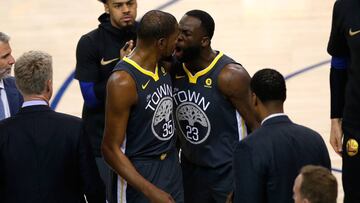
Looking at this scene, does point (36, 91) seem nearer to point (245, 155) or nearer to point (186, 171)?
point (245, 155)

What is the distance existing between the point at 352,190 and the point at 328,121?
7.53 feet

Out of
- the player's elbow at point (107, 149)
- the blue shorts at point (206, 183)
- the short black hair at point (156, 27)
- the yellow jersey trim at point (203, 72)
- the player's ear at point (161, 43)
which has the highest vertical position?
the short black hair at point (156, 27)

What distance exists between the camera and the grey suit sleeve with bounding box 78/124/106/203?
11.0ft

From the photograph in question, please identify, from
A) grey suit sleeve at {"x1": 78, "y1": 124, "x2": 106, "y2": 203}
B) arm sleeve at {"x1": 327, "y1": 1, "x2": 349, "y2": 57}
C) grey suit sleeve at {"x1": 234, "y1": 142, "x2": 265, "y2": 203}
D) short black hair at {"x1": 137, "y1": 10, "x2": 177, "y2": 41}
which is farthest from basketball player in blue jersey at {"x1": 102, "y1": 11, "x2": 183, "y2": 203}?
arm sleeve at {"x1": 327, "y1": 1, "x2": 349, "y2": 57}

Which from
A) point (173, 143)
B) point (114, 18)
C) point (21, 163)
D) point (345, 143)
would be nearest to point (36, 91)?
point (21, 163)

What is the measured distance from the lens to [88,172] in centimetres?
335

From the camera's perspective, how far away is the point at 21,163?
10.8 feet

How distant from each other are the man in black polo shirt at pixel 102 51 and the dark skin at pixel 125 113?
489 millimetres

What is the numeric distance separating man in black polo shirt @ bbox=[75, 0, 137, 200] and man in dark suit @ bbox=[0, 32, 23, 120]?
0.31 m

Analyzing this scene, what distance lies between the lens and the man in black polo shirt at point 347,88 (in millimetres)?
3861

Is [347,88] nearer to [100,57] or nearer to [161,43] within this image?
[161,43]

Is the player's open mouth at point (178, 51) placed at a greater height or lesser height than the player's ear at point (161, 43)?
lesser

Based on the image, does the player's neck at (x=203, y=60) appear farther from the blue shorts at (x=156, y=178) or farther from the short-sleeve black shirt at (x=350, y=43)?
the short-sleeve black shirt at (x=350, y=43)

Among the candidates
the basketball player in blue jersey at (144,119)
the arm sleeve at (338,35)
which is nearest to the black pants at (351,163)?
the arm sleeve at (338,35)
